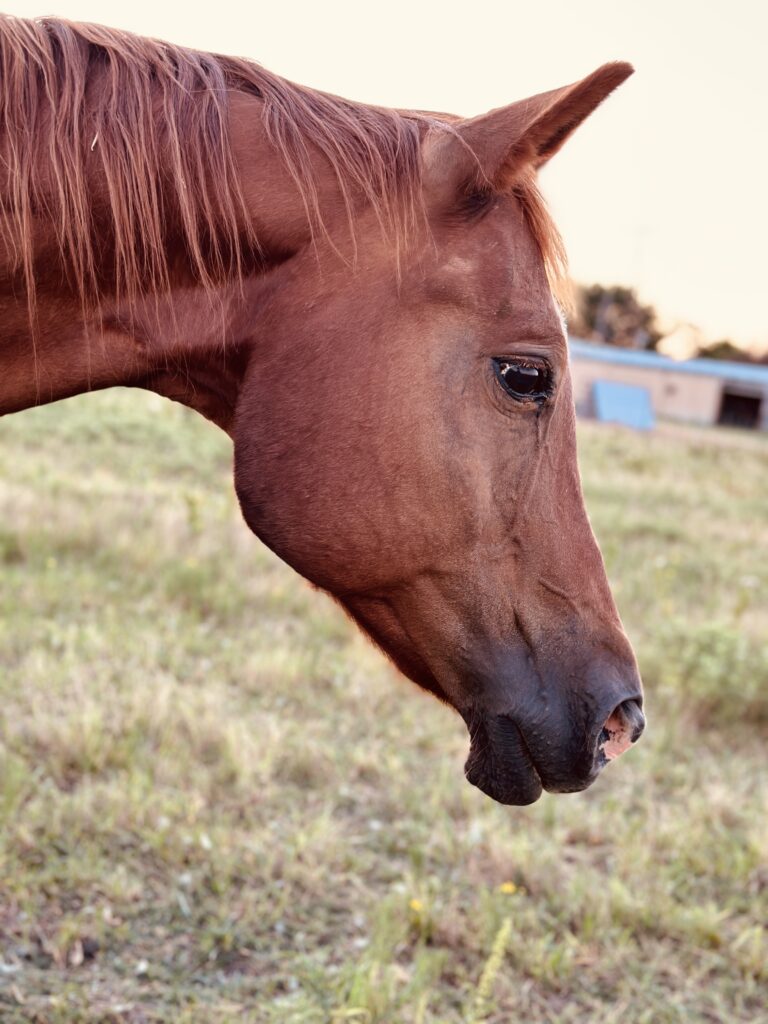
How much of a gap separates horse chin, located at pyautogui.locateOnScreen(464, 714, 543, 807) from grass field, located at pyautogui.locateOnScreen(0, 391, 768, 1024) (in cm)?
79

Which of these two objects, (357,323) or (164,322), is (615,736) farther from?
(164,322)

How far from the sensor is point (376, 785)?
395 centimetres

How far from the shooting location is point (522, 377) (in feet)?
6.03

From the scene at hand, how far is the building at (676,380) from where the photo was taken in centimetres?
3572

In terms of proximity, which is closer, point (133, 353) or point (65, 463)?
point (133, 353)

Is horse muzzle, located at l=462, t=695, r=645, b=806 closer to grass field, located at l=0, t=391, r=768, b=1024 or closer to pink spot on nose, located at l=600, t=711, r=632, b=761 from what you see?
pink spot on nose, located at l=600, t=711, r=632, b=761

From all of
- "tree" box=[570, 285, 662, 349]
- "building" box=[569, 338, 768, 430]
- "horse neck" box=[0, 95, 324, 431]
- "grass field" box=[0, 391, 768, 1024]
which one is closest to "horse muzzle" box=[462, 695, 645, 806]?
"grass field" box=[0, 391, 768, 1024]

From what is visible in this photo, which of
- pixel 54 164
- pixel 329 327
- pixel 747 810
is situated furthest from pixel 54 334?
pixel 747 810

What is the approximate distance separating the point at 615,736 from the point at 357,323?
1.04m

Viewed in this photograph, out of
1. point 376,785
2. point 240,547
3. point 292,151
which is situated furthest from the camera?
point 240,547

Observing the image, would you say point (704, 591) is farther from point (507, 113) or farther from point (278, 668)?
point (507, 113)

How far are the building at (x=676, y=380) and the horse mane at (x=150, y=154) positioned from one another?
33.3 m

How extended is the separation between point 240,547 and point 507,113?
5155 millimetres

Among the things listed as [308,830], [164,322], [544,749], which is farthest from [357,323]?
[308,830]
